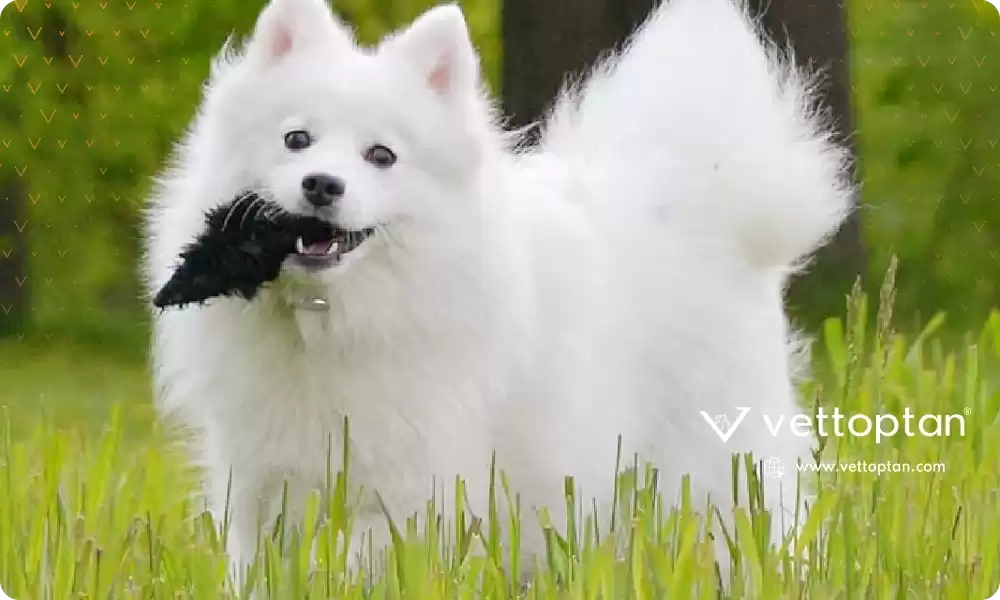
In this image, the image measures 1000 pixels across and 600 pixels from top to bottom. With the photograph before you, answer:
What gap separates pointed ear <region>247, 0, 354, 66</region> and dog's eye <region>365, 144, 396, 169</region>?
281 millimetres

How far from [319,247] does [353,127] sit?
0.91ft

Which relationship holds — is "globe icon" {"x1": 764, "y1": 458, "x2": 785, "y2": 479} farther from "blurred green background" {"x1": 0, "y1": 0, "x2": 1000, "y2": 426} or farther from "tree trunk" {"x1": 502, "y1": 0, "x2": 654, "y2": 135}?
"tree trunk" {"x1": 502, "y1": 0, "x2": 654, "y2": 135}

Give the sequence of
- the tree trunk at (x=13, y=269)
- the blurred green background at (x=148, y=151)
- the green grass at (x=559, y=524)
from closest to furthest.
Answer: the green grass at (x=559, y=524)
the blurred green background at (x=148, y=151)
the tree trunk at (x=13, y=269)

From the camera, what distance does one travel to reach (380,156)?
2.96 m

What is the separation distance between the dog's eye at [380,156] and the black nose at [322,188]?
0.13m

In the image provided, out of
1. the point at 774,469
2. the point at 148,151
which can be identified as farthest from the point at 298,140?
the point at 774,469

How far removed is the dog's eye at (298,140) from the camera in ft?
9.63

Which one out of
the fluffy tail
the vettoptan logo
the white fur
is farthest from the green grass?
the fluffy tail

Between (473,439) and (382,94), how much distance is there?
33.1 inches

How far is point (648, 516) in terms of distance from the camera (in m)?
2.97

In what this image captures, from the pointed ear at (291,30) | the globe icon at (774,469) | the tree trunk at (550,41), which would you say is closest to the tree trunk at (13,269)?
the pointed ear at (291,30)

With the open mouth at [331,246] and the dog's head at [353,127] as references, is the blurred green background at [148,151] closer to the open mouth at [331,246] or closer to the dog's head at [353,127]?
the dog's head at [353,127]

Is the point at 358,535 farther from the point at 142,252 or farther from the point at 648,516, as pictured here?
the point at 142,252

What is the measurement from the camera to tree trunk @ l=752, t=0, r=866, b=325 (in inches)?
145
